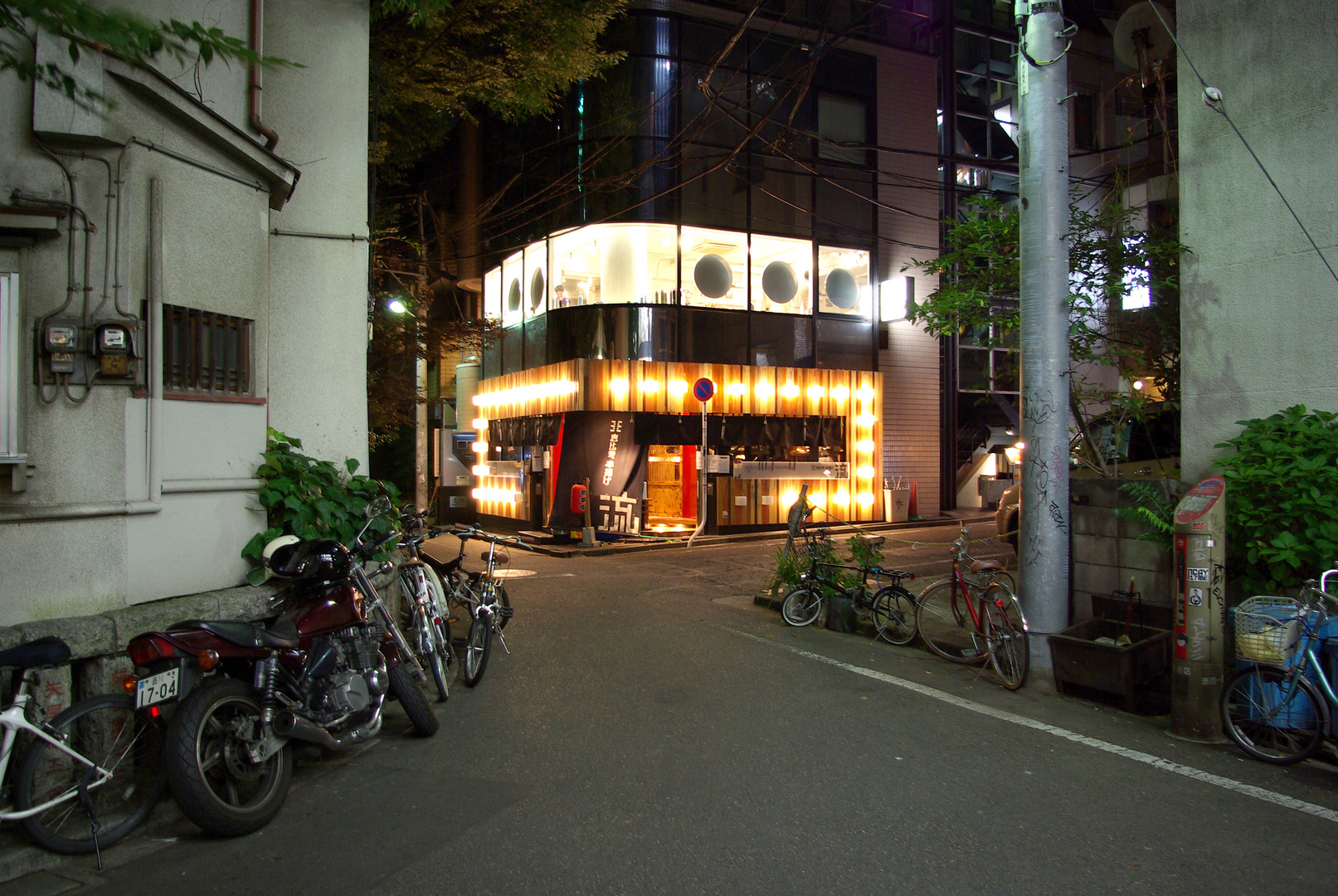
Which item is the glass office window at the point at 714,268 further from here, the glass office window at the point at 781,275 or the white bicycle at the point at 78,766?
the white bicycle at the point at 78,766

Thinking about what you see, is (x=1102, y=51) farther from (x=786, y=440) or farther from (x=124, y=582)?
(x=124, y=582)

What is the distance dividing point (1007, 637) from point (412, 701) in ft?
16.7

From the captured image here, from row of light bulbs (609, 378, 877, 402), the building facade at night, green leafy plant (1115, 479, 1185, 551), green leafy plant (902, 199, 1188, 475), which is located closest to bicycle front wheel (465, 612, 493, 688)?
green leafy plant (1115, 479, 1185, 551)

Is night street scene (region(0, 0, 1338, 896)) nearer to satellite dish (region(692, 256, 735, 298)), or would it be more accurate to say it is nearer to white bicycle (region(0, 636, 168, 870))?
white bicycle (region(0, 636, 168, 870))

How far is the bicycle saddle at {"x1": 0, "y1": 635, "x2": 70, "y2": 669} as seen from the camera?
3746 millimetres

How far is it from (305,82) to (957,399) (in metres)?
21.4

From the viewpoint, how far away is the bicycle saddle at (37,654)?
3.75 metres

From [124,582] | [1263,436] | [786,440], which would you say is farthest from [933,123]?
[124,582]

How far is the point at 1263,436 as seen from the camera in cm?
640

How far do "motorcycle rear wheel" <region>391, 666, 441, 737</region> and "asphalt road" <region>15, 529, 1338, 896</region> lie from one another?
0.14 meters

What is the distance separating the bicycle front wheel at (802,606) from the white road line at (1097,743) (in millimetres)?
1487

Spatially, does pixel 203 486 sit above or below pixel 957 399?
below

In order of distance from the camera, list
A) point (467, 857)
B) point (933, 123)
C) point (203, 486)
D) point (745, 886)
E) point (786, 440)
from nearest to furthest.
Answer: point (745, 886)
point (467, 857)
point (203, 486)
point (786, 440)
point (933, 123)

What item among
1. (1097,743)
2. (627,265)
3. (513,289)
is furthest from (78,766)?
(513,289)
